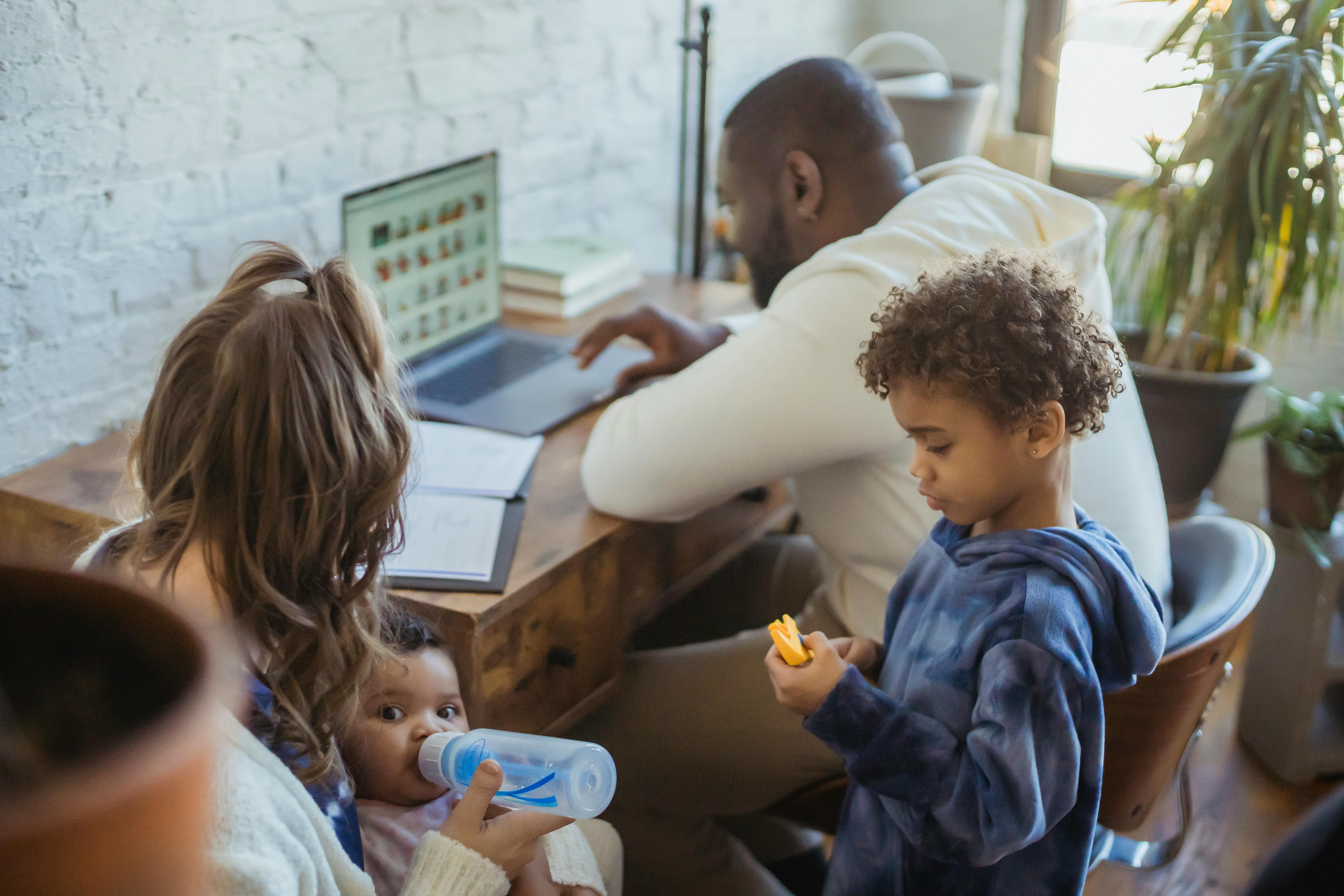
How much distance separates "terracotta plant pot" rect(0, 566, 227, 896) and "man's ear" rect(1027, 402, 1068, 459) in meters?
0.76

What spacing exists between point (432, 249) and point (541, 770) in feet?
3.24

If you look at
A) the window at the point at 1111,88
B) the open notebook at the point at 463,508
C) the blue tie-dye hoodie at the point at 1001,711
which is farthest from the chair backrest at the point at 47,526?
the window at the point at 1111,88

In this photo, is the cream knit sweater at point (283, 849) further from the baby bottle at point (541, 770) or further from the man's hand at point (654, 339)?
the man's hand at point (654, 339)

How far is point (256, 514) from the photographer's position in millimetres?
813

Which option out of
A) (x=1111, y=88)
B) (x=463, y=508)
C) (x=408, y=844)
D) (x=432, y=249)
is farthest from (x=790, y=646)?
(x=1111, y=88)

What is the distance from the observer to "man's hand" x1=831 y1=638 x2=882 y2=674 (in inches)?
43.9

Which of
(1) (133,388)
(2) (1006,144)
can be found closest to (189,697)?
(1) (133,388)

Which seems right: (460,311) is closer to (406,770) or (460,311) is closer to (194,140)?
(194,140)

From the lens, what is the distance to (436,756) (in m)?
0.98

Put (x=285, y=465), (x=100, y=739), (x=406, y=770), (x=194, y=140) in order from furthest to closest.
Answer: (x=194, y=140) → (x=406, y=770) → (x=285, y=465) → (x=100, y=739)

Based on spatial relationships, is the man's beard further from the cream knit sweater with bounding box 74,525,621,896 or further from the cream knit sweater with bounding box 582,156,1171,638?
the cream knit sweater with bounding box 74,525,621,896

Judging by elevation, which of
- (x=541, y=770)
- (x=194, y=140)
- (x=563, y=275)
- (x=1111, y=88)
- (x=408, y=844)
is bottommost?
(x=408, y=844)

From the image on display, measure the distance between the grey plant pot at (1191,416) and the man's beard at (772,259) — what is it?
3.23 feet

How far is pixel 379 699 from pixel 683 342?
0.81 m
